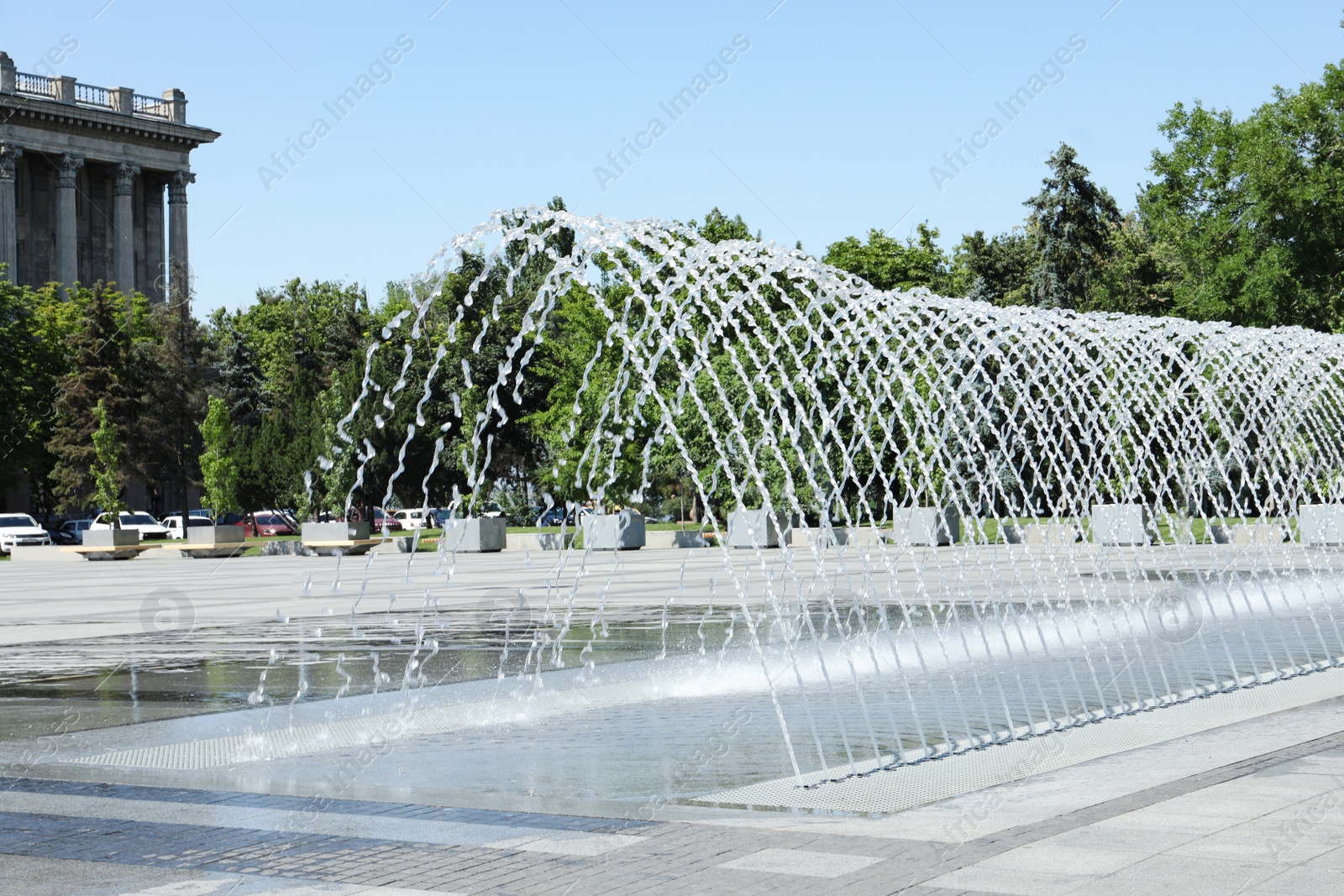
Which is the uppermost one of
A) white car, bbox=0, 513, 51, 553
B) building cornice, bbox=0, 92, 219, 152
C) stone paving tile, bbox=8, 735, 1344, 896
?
building cornice, bbox=0, 92, 219, 152

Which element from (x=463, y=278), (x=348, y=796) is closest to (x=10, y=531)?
(x=463, y=278)

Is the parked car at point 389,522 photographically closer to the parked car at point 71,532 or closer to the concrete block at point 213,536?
the parked car at point 71,532

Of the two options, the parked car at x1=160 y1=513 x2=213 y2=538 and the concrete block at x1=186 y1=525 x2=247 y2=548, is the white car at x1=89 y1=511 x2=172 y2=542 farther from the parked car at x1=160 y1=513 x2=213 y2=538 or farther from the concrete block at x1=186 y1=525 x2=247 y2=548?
the concrete block at x1=186 y1=525 x2=247 y2=548

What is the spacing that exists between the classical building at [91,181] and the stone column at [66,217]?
0.05m


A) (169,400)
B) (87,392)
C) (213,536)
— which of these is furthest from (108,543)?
(169,400)

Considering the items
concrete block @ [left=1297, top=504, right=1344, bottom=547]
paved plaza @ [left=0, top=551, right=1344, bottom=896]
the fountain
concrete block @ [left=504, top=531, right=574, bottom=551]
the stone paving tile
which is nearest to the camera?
the stone paving tile

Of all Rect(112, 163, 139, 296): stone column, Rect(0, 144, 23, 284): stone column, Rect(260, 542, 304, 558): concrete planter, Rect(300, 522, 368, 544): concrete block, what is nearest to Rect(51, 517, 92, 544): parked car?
Rect(260, 542, 304, 558): concrete planter

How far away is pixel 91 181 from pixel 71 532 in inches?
1177

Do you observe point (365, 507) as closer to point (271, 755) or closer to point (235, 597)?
point (235, 597)

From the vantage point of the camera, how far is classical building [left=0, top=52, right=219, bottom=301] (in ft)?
277

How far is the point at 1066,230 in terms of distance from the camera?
2243 inches

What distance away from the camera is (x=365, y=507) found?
68625 millimetres

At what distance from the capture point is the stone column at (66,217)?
86.7 metres

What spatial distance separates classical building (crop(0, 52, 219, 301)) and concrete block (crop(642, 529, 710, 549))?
46.2 metres
